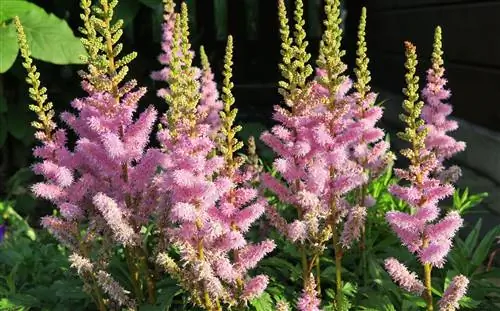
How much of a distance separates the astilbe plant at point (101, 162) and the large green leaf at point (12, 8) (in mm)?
3045

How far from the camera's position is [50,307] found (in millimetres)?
3920

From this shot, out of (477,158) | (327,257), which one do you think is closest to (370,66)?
(477,158)

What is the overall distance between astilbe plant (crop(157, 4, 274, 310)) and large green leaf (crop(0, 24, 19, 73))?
9.36 ft

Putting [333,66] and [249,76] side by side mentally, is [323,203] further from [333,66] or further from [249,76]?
[249,76]

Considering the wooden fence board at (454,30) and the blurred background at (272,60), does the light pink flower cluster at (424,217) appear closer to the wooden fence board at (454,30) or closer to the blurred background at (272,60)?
the blurred background at (272,60)

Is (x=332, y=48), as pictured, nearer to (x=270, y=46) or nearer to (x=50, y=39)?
(x=50, y=39)

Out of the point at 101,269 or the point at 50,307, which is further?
the point at 50,307

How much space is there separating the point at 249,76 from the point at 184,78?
631 cm

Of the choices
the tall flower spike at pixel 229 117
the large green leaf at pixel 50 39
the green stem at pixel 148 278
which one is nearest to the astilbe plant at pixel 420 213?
the tall flower spike at pixel 229 117

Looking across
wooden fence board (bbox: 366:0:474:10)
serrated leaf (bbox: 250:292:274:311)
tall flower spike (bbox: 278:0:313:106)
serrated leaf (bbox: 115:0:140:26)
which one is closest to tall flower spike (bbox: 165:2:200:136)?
tall flower spike (bbox: 278:0:313:106)

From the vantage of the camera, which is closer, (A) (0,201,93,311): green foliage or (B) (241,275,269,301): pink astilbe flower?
(B) (241,275,269,301): pink astilbe flower

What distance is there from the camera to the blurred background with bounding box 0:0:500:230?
5.84 meters

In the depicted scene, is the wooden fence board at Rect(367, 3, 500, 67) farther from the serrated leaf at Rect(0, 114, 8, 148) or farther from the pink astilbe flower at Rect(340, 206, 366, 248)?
the serrated leaf at Rect(0, 114, 8, 148)

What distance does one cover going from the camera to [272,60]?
8.99 meters
